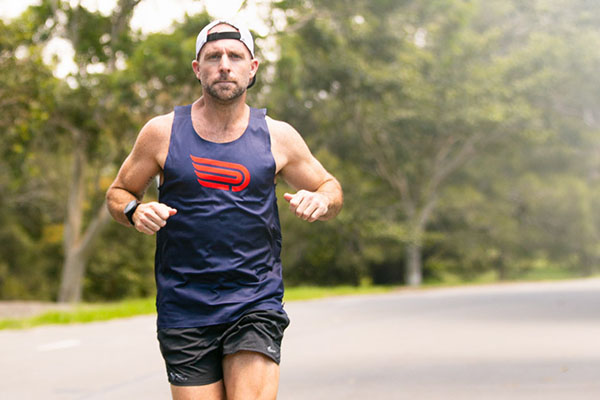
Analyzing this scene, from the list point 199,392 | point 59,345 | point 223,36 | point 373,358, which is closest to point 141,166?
point 223,36

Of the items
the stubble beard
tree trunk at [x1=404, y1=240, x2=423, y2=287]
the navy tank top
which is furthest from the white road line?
tree trunk at [x1=404, y1=240, x2=423, y2=287]

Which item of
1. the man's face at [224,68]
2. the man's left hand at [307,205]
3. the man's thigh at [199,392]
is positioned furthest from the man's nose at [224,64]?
the man's thigh at [199,392]

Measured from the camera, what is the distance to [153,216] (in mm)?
3572

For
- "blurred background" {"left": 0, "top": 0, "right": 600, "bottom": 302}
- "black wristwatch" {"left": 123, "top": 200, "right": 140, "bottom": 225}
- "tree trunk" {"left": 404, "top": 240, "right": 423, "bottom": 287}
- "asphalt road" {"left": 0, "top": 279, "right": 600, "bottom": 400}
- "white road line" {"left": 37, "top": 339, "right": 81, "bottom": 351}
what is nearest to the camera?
"black wristwatch" {"left": 123, "top": 200, "right": 140, "bottom": 225}

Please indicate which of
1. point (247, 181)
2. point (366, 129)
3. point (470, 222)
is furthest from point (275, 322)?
point (470, 222)

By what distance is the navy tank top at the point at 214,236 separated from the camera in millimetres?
3723

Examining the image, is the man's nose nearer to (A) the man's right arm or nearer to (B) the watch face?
(A) the man's right arm

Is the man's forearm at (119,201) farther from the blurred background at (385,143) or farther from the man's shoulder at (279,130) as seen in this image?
the blurred background at (385,143)

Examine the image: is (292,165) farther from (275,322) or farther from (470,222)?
(470,222)

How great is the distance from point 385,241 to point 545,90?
26.1ft

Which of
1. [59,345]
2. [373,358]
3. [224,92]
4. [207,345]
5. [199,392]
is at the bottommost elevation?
[373,358]

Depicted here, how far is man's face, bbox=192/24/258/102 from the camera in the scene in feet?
12.6

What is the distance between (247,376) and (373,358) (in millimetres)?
8098

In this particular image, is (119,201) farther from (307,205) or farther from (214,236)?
(307,205)
